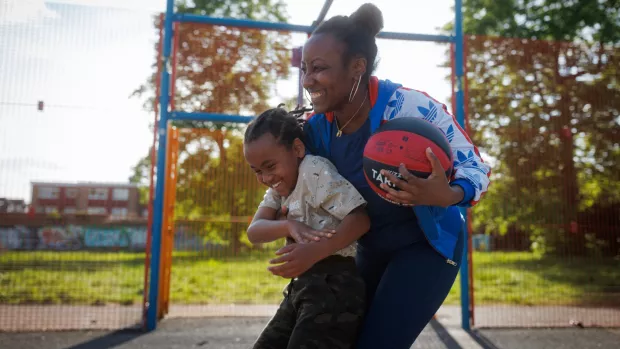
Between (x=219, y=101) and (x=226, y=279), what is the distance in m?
1.98

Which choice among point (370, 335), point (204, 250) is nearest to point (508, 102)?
point (204, 250)

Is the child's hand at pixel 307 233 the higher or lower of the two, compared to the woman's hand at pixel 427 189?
lower

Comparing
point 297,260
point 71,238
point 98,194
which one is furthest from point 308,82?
point 71,238

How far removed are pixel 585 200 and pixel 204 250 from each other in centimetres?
427

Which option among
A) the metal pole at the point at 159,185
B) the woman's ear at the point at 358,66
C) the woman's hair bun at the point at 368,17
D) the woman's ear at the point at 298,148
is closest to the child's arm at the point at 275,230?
the woman's ear at the point at 298,148

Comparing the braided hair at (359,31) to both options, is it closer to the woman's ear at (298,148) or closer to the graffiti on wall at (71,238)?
the woman's ear at (298,148)

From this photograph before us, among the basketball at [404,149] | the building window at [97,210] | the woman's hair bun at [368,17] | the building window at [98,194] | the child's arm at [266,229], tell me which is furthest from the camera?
the building window at [97,210]

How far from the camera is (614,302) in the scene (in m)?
5.93

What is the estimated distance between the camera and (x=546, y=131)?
589 centimetres

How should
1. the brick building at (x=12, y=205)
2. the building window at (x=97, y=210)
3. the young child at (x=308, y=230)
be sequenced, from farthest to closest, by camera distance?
the building window at (x=97, y=210) → the brick building at (x=12, y=205) → the young child at (x=308, y=230)

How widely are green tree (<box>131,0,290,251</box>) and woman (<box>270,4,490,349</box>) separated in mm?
3527

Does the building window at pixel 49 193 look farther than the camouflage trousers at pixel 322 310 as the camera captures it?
Yes

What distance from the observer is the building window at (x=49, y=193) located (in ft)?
18.8

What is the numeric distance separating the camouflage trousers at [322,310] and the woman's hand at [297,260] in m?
0.15
